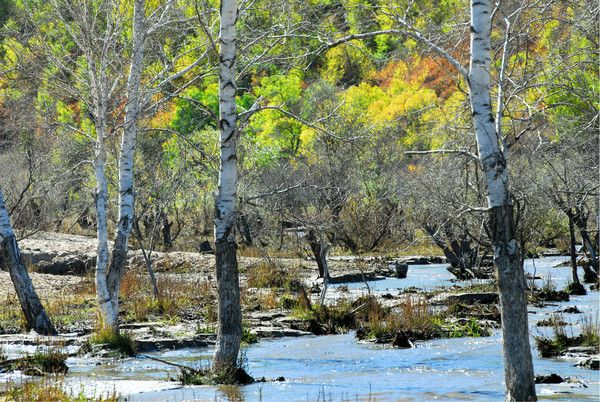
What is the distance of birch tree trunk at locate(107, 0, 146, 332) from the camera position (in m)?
13.8

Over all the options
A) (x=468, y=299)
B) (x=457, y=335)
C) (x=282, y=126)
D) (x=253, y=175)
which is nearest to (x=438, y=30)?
(x=457, y=335)

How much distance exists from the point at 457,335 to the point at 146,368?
573cm

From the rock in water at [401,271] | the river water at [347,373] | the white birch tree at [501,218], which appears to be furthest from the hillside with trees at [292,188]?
the rock in water at [401,271]

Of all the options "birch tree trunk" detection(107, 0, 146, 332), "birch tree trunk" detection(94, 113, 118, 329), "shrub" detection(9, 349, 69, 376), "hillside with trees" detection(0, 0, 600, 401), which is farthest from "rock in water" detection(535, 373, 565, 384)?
"birch tree trunk" detection(94, 113, 118, 329)

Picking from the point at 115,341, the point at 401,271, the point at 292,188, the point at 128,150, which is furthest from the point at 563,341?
the point at 401,271

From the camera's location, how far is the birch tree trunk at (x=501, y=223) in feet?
28.2

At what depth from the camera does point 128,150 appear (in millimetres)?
14047

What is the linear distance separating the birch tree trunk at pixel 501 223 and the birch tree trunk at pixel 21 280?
874cm

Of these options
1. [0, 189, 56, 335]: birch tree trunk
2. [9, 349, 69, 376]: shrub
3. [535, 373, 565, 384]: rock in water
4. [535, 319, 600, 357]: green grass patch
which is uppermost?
[0, 189, 56, 335]: birch tree trunk

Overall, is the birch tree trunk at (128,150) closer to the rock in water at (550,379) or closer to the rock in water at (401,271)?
the rock in water at (550,379)

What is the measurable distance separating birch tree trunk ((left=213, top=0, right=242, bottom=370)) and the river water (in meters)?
0.67

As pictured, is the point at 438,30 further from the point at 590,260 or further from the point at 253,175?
the point at 253,175

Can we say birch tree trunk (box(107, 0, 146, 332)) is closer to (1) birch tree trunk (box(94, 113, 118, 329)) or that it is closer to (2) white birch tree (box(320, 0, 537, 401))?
(1) birch tree trunk (box(94, 113, 118, 329))

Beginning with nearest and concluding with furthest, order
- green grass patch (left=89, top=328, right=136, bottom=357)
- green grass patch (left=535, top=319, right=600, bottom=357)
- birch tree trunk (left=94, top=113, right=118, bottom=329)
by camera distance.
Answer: green grass patch (left=535, top=319, right=600, bottom=357) < green grass patch (left=89, top=328, right=136, bottom=357) < birch tree trunk (left=94, top=113, right=118, bottom=329)
